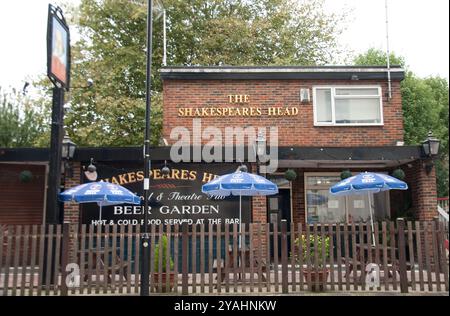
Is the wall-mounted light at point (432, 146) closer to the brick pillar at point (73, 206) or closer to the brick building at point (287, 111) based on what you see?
the brick building at point (287, 111)

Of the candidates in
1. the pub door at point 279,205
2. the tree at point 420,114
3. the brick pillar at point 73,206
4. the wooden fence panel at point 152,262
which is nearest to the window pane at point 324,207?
the pub door at point 279,205

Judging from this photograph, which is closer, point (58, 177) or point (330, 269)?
point (330, 269)

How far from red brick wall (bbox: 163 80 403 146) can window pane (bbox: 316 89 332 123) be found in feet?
0.92

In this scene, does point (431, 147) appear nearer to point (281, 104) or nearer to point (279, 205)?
point (281, 104)

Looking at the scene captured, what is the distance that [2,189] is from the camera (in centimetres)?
1455

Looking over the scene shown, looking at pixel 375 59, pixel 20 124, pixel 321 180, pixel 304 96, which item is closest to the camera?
pixel 304 96

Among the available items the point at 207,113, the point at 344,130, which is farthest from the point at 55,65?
the point at 344,130

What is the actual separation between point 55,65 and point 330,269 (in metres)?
7.63

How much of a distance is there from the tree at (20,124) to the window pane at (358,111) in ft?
47.8

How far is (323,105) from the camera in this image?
14875 mm

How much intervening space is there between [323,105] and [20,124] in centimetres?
1505

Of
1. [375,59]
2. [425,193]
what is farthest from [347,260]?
[375,59]

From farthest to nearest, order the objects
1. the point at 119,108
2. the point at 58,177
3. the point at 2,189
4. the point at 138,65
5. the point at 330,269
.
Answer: the point at 138,65 → the point at 119,108 → the point at 2,189 → the point at 58,177 → the point at 330,269

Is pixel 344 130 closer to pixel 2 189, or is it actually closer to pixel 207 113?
pixel 207 113
